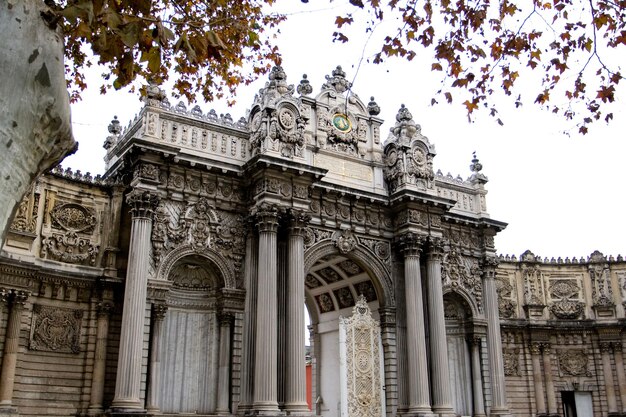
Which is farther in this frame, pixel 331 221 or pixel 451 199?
pixel 451 199

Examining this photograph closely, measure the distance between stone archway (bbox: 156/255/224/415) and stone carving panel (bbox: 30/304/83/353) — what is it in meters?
2.54

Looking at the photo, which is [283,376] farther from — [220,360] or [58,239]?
[58,239]

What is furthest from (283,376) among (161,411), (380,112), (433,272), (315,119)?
(380,112)

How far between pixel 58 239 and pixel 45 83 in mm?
16295

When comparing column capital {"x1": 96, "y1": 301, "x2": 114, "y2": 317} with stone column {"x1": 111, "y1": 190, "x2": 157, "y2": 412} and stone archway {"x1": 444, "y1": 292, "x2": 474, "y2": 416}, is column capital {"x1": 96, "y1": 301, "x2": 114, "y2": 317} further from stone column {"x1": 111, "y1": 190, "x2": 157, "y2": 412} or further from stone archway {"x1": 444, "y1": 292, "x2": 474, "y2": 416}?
stone archway {"x1": 444, "y1": 292, "x2": 474, "y2": 416}

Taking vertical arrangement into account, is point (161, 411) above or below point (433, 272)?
below

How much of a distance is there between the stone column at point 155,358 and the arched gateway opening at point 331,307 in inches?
244

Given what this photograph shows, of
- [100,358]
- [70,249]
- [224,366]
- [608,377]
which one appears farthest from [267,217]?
[608,377]

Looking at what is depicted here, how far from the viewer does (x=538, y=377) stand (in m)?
31.4

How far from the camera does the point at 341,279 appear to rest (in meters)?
27.1

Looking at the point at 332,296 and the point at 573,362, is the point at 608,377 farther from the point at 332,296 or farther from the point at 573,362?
the point at 332,296

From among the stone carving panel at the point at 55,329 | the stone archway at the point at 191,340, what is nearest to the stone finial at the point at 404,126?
the stone archway at the point at 191,340

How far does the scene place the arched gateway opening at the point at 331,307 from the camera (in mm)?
25453

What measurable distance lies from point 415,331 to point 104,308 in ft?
36.2
